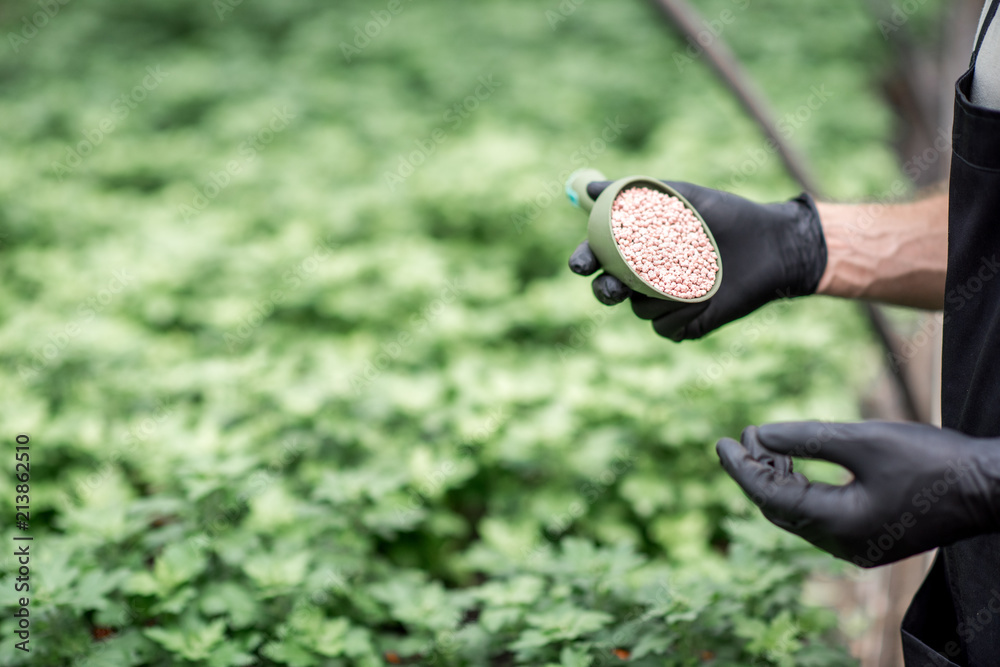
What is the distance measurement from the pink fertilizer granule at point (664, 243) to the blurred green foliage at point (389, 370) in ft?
2.23

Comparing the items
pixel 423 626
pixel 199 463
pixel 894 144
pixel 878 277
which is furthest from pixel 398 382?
pixel 894 144

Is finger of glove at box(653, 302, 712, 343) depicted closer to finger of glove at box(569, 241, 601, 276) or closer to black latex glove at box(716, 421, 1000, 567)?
finger of glove at box(569, 241, 601, 276)

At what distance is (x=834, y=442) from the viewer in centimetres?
98

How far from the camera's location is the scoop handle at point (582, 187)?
4.93 feet

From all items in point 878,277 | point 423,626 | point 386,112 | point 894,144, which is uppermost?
point 386,112

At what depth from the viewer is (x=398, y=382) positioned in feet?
7.50

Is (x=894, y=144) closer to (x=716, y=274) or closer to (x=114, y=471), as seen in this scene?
(x=716, y=274)

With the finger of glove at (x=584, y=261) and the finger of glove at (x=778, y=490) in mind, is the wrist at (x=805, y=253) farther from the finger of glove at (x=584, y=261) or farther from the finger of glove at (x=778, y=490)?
the finger of glove at (x=778, y=490)

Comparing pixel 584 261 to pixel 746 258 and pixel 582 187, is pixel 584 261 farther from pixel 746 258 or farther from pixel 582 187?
pixel 746 258

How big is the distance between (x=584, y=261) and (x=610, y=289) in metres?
0.08

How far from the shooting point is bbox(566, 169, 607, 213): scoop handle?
150cm

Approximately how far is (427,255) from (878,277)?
1.91 meters

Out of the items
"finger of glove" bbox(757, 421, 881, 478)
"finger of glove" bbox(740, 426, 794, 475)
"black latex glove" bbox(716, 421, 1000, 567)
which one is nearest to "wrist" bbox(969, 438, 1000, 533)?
"black latex glove" bbox(716, 421, 1000, 567)

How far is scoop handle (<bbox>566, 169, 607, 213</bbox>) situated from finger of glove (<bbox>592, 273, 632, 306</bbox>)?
20 centimetres
